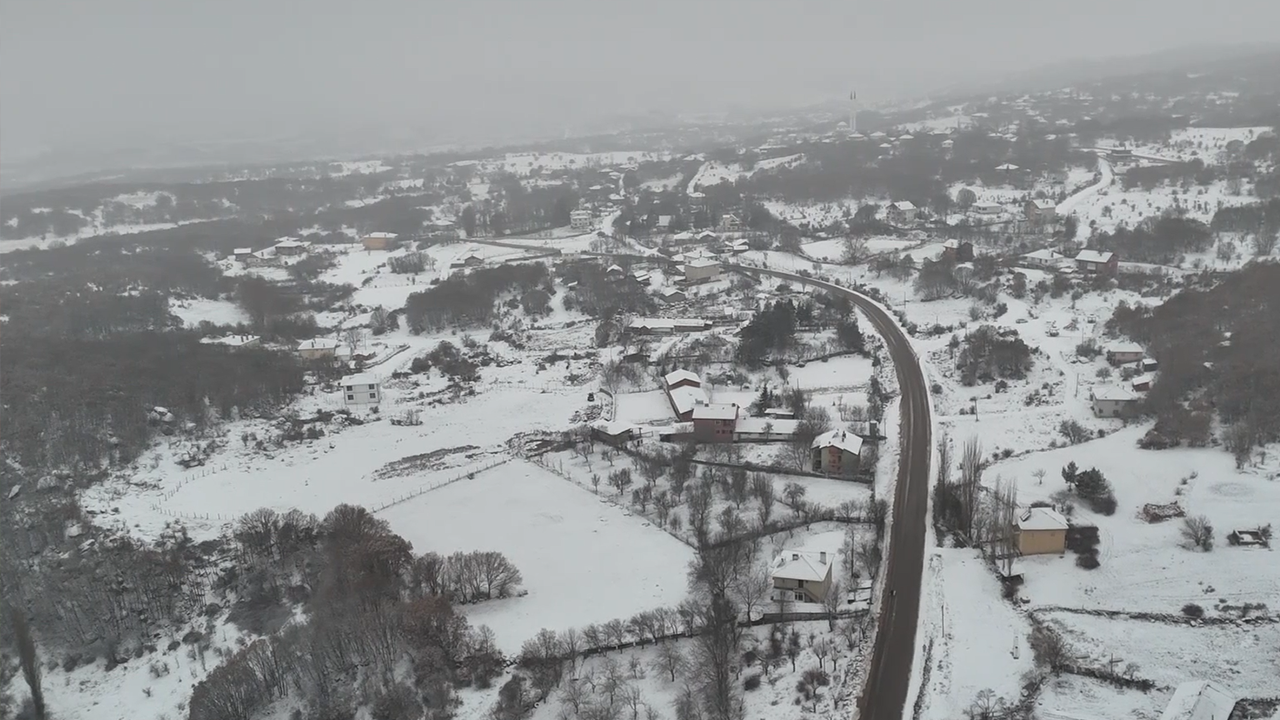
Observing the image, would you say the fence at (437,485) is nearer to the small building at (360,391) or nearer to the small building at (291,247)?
the small building at (360,391)

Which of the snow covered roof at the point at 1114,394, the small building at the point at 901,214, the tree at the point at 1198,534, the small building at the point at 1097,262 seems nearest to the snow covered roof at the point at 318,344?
the snow covered roof at the point at 1114,394

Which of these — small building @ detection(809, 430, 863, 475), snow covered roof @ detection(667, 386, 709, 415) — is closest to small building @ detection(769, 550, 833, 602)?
small building @ detection(809, 430, 863, 475)

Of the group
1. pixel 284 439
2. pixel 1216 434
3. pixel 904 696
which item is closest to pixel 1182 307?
pixel 1216 434

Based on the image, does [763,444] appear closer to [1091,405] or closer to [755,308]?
[1091,405]

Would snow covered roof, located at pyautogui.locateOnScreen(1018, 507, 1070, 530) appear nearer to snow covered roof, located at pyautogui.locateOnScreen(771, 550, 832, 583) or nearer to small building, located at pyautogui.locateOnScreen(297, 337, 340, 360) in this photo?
snow covered roof, located at pyautogui.locateOnScreen(771, 550, 832, 583)

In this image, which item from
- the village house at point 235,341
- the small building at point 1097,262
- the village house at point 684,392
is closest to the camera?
the village house at point 684,392

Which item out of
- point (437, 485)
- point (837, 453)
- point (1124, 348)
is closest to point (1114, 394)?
point (1124, 348)
